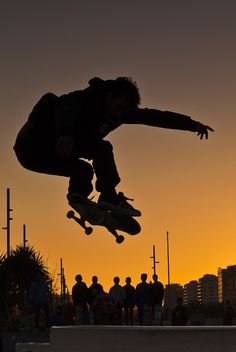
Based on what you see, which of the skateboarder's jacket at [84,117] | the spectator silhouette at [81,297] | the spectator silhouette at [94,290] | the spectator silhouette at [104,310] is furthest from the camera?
the spectator silhouette at [94,290]

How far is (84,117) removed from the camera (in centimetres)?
822

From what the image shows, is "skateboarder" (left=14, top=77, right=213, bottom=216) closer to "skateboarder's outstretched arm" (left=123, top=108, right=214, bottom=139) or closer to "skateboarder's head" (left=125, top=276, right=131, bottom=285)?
"skateboarder's outstretched arm" (left=123, top=108, right=214, bottom=139)

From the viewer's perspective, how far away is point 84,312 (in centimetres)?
1861

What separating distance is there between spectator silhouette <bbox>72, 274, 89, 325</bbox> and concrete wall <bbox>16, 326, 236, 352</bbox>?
10.1 m

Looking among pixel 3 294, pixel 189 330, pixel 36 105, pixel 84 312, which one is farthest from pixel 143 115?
pixel 3 294

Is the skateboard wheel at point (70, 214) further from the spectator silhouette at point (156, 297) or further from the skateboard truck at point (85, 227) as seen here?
the spectator silhouette at point (156, 297)

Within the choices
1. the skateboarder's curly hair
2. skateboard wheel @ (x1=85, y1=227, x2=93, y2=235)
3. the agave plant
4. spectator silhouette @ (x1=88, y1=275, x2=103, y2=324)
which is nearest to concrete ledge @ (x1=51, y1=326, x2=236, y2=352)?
skateboard wheel @ (x1=85, y1=227, x2=93, y2=235)

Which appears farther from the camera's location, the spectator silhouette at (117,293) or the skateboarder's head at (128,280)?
the skateboarder's head at (128,280)

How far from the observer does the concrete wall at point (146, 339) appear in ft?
22.8

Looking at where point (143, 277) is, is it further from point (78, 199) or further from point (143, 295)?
point (78, 199)

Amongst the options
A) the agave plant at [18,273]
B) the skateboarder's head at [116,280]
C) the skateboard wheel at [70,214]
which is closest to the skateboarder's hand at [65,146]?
the skateboard wheel at [70,214]

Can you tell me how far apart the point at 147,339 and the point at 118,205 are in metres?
2.03

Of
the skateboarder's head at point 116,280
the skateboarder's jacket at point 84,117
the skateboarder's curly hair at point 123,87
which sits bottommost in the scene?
the skateboarder's head at point 116,280

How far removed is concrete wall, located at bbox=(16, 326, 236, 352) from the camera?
6.96 metres
